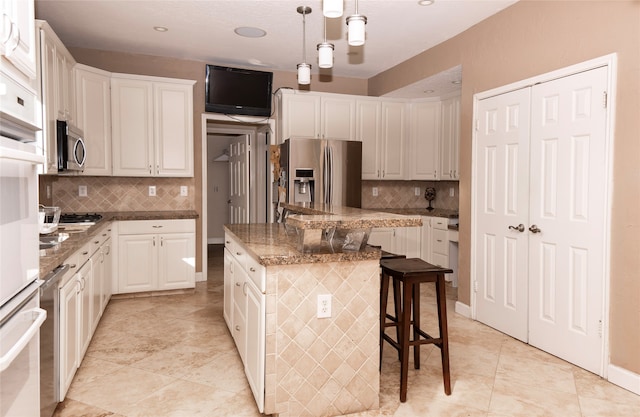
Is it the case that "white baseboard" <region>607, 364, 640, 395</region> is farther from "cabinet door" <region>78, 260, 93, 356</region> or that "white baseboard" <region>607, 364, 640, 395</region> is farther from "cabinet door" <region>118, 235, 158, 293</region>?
"cabinet door" <region>118, 235, 158, 293</region>

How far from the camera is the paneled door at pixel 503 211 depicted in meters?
3.36

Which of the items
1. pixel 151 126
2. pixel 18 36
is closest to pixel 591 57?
pixel 18 36

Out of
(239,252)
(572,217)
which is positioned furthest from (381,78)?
(239,252)

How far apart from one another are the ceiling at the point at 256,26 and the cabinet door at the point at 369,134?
1.63ft

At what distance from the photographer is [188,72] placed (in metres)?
5.12

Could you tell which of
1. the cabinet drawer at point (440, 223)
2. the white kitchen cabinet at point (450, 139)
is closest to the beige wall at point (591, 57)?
the cabinet drawer at point (440, 223)

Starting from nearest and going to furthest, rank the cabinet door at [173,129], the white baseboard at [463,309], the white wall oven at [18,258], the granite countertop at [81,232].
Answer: the white wall oven at [18,258], the granite countertop at [81,232], the white baseboard at [463,309], the cabinet door at [173,129]

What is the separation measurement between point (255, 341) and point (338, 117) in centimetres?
369

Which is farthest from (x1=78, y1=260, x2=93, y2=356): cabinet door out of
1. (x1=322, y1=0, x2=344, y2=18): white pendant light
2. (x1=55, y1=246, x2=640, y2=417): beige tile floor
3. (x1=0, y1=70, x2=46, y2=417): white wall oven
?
(x1=322, y1=0, x2=344, y2=18): white pendant light

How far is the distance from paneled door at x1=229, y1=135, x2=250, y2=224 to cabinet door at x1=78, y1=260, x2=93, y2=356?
3.41 metres

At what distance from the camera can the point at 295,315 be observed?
2.12 m

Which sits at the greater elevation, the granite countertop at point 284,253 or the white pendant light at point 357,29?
the white pendant light at point 357,29

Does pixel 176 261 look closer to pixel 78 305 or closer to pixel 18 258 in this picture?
pixel 78 305

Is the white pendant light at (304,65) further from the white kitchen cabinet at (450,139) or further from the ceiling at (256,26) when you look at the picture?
the white kitchen cabinet at (450,139)
